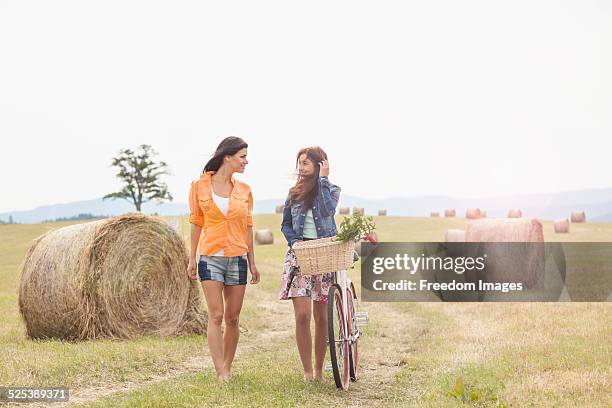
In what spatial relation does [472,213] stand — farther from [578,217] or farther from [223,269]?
[223,269]

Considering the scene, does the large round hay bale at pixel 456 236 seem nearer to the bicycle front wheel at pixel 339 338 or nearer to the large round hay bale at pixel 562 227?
the bicycle front wheel at pixel 339 338

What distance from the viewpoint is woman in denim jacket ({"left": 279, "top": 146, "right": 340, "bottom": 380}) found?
7.50 m

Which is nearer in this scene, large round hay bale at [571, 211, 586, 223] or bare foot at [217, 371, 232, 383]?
bare foot at [217, 371, 232, 383]

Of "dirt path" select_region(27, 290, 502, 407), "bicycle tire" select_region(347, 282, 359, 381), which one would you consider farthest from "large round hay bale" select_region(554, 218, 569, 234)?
"bicycle tire" select_region(347, 282, 359, 381)

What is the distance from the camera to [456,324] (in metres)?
13.1

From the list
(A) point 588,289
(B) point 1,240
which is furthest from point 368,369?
(B) point 1,240

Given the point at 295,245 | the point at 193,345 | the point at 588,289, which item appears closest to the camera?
the point at 295,245

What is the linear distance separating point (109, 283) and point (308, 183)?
5.29m

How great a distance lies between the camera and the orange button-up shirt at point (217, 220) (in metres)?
7.52

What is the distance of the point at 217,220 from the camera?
758 cm

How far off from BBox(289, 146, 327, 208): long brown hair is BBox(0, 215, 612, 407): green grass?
190 centimetres

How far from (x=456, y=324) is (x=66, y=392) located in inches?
285

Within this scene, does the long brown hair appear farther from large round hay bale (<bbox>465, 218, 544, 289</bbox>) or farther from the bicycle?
large round hay bale (<bbox>465, 218, 544, 289</bbox>)

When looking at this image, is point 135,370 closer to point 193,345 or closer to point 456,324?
point 193,345
